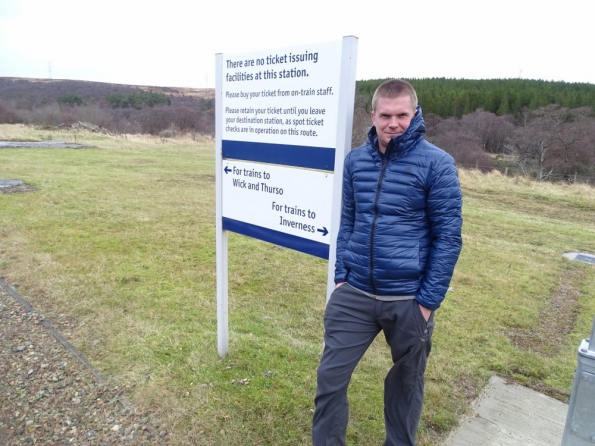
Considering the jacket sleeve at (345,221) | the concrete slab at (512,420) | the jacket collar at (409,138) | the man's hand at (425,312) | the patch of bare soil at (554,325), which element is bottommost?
the patch of bare soil at (554,325)

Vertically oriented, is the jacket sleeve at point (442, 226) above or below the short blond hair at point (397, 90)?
below

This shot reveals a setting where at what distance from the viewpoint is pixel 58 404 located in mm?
2717

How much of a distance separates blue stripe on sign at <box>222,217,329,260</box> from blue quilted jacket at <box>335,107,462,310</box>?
51 centimetres

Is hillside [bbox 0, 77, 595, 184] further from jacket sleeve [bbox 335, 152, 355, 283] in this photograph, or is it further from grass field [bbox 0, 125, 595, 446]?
jacket sleeve [bbox 335, 152, 355, 283]

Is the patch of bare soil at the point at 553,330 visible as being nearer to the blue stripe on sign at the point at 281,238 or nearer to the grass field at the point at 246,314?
the grass field at the point at 246,314

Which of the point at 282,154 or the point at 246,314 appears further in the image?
the point at 246,314

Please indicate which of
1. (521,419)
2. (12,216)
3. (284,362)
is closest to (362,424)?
(284,362)

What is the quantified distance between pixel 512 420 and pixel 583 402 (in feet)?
4.81

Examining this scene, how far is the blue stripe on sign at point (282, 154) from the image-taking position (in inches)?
94.0

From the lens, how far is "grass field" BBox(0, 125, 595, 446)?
9.09 ft

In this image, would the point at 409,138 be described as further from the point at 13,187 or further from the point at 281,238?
the point at 13,187

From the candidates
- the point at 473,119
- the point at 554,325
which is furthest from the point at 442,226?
the point at 473,119

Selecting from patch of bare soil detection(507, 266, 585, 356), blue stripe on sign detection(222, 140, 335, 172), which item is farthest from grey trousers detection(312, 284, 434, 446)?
patch of bare soil detection(507, 266, 585, 356)

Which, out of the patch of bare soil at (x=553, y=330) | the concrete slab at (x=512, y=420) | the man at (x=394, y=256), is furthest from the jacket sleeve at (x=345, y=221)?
the patch of bare soil at (x=553, y=330)
